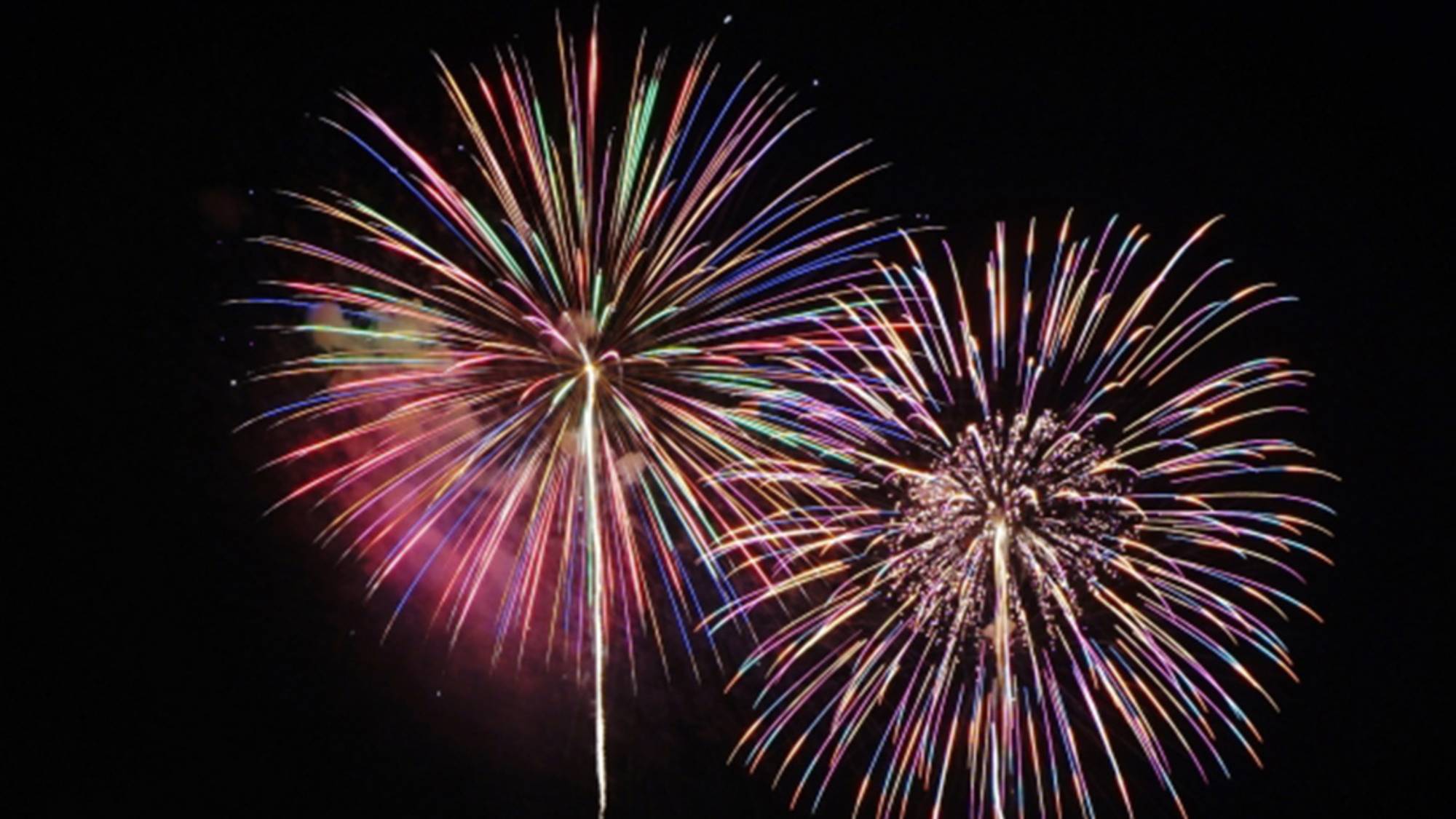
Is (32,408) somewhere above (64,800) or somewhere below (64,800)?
above

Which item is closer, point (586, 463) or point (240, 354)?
point (586, 463)

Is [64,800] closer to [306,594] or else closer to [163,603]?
[163,603]

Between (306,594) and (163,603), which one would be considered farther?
(306,594)

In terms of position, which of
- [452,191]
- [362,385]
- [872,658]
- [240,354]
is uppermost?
[240,354]

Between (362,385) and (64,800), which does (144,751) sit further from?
(362,385)

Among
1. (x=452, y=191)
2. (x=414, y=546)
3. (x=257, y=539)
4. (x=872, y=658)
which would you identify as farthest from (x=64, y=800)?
(x=872, y=658)

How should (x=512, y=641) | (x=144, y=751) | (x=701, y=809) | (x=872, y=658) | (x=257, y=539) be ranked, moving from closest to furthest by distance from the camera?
(x=872, y=658) < (x=144, y=751) < (x=257, y=539) < (x=512, y=641) < (x=701, y=809)

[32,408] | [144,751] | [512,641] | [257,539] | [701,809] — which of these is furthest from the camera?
[701,809]

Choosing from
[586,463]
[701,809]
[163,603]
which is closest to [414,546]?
[163,603]

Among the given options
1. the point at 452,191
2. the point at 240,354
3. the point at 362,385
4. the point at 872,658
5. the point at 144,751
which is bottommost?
the point at 872,658
